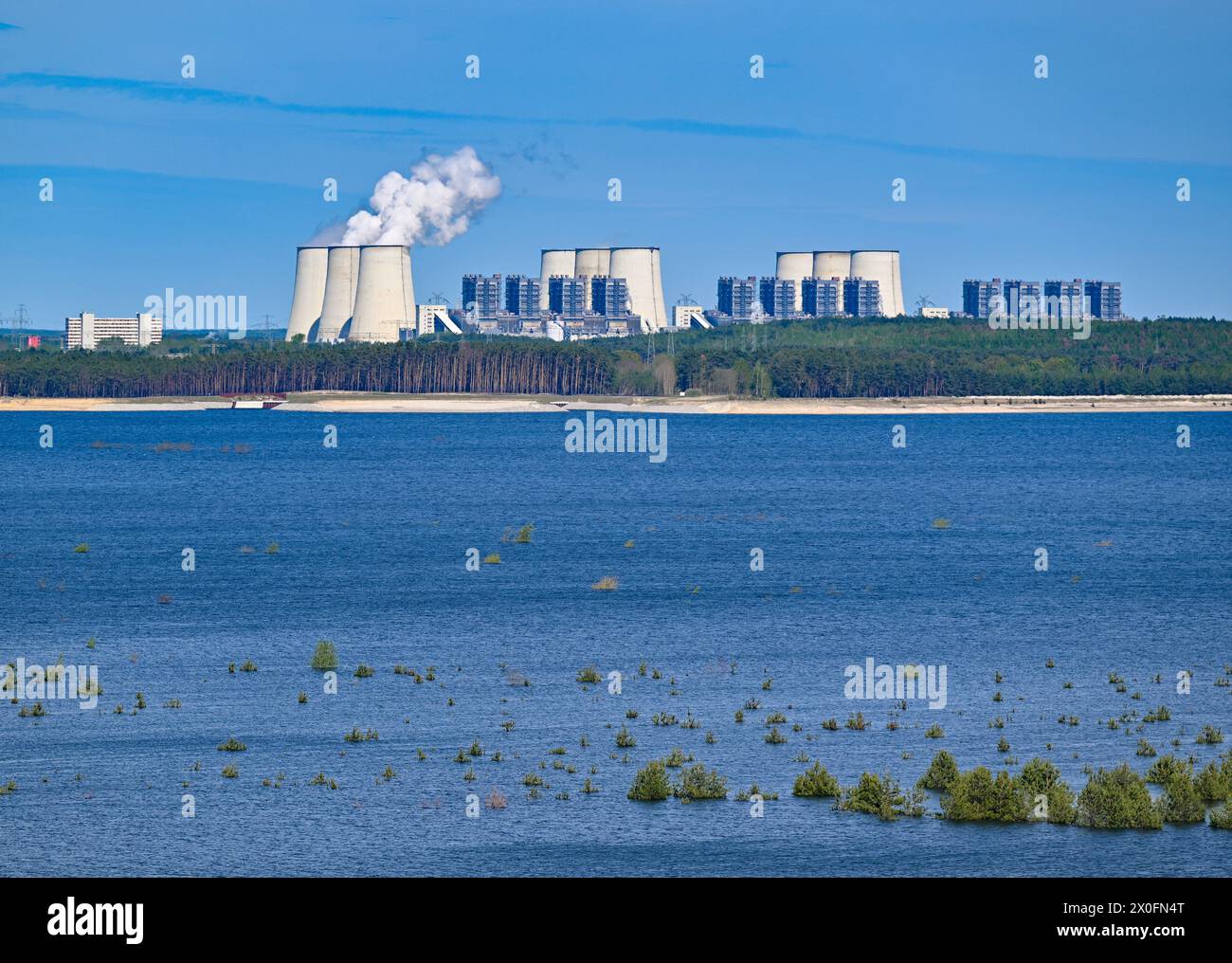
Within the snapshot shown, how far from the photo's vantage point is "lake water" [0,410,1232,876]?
23.1m

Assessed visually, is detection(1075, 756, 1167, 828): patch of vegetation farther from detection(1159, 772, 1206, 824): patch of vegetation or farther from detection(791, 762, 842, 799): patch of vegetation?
detection(791, 762, 842, 799): patch of vegetation

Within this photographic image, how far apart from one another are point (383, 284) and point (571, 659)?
15811 centimetres

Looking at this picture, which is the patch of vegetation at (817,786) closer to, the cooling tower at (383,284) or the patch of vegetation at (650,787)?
the patch of vegetation at (650,787)

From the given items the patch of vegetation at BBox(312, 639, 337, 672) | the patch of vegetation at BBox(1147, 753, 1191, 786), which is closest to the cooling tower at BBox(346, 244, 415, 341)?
the patch of vegetation at BBox(312, 639, 337, 672)

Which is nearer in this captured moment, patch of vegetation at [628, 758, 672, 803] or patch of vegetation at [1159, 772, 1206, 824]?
patch of vegetation at [1159, 772, 1206, 824]

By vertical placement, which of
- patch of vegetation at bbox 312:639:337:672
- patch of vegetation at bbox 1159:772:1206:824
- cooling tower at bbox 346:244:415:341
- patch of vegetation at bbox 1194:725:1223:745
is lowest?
patch of vegetation at bbox 1159:772:1206:824

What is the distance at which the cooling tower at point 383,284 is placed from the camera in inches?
7510

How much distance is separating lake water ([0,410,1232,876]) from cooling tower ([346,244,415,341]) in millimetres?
92857

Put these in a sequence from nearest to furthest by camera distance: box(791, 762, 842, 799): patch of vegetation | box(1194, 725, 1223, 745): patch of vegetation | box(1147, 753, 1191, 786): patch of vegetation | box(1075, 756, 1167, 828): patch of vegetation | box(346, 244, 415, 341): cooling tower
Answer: box(1075, 756, 1167, 828): patch of vegetation → box(791, 762, 842, 799): patch of vegetation → box(1147, 753, 1191, 786): patch of vegetation → box(1194, 725, 1223, 745): patch of vegetation → box(346, 244, 415, 341): cooling tower

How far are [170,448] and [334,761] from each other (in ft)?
406

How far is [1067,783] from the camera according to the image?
25.6 metres

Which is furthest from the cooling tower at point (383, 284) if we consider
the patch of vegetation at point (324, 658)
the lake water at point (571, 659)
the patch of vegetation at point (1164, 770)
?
the patch of vegetation at point (1164, 770)

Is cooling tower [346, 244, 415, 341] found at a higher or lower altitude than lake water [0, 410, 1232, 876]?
higher
